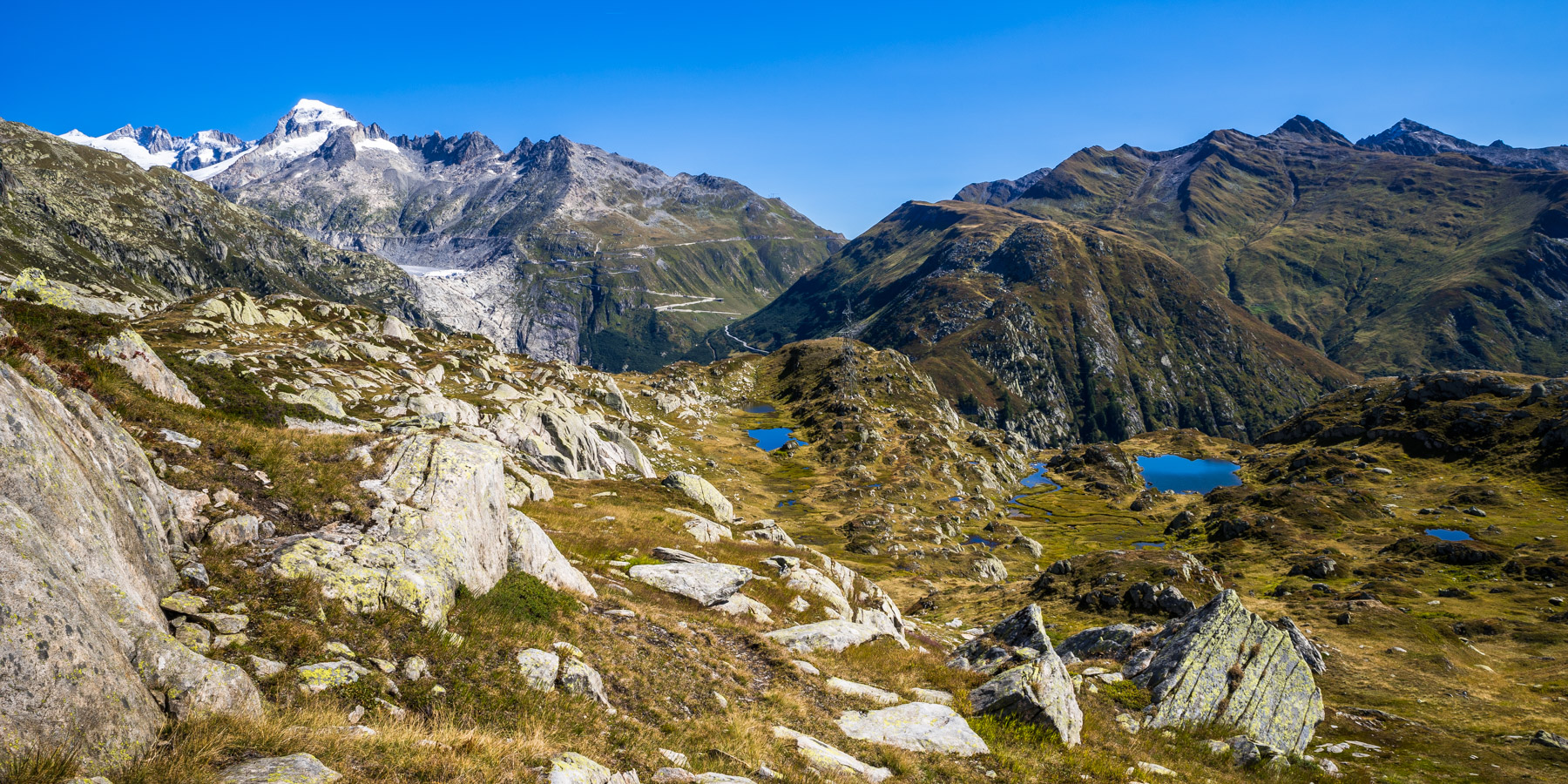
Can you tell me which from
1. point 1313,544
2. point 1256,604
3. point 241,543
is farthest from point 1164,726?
point 1313,544

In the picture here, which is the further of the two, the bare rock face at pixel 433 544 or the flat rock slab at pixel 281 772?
the bare rock face at pixel 433 544

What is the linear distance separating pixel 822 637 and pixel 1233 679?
1863 centimetres

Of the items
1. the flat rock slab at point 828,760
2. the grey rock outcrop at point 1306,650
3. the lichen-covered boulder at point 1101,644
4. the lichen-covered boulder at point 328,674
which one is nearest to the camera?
the lichen-covered boulder at point 328,674

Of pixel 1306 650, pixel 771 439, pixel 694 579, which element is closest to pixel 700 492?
pixel 694 579

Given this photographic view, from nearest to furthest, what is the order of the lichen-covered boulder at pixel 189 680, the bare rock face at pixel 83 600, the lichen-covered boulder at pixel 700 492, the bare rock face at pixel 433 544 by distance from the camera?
the bare rock face at pixel 83 600 < the lichen-covered boulder at pixel 189 680 < the bare rock face at pixel 433 544 < the lichen-covered boulder at pixel 700 492

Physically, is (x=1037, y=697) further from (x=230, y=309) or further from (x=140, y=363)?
(x=230, y=309)

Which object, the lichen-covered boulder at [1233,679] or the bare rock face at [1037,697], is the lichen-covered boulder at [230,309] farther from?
the lichen-covered boulder at [1233,679]

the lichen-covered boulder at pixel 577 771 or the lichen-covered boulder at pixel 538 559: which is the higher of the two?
the lichen-covered boulder at pixel 577 771

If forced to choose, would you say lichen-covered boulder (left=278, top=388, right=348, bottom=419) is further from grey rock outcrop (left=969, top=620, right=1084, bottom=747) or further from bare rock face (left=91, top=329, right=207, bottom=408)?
grey rock outcrop (left=969, top=620, right=1084, bottom=747)

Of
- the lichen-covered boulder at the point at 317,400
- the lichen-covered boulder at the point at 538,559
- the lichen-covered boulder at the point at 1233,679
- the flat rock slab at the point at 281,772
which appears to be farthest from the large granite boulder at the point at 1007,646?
the lichen-covered boulder at the point at 317,400

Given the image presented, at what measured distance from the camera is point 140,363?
22.9 metres

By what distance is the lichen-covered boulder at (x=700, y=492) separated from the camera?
2087 inches

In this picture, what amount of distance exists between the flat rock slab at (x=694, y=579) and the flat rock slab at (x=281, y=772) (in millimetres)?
16727

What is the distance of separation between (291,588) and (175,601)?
197 centimetres
